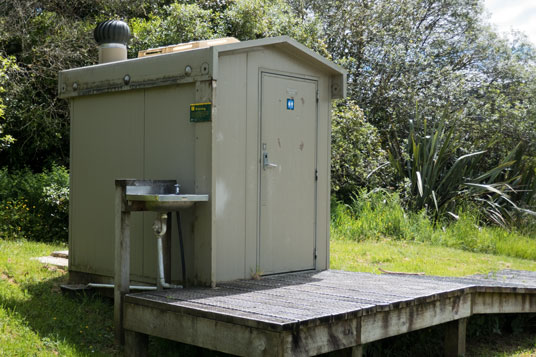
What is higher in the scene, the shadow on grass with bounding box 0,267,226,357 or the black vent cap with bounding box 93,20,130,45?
the black vent cap with bounding box 93,20,130,45

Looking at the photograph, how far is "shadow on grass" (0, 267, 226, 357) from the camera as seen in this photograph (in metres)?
4.71

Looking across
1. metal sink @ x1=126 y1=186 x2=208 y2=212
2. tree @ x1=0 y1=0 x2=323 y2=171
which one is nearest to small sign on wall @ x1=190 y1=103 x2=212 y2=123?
metal sink @ x1=126 y1=186 x2=208 y2=212

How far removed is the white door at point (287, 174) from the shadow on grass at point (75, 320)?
1.14m

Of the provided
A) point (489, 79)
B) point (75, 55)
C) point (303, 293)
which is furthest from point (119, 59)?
point (489, 79)

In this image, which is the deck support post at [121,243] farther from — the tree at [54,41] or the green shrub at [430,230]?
the tree at [54,41]

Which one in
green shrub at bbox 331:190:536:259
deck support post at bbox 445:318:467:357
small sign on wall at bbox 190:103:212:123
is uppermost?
small sign on wall at bbox 190:103:212:123

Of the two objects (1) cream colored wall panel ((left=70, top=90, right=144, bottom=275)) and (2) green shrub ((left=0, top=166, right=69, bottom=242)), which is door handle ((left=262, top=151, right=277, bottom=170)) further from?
(2) green shrub ((left=0, top=166, right=69, bottom=242))

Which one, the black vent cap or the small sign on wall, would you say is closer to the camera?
the small sign on wall

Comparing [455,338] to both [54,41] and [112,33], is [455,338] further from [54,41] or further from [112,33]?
[54,41]

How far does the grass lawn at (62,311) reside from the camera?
457 centimetres

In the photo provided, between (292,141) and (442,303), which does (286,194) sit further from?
(442,303)

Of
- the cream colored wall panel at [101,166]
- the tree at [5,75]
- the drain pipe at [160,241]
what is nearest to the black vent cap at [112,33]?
the cream colored wall panel at [101,166]

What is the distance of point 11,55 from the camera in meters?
11.1

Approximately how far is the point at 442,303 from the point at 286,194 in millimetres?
1653
